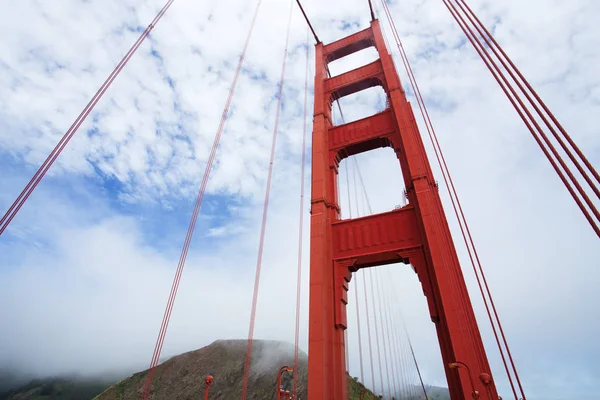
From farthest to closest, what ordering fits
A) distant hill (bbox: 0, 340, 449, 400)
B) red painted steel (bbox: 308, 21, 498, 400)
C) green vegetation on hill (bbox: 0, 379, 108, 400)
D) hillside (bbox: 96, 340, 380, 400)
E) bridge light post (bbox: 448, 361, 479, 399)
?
green vegetation on hill (bbox: 0, 379, 108, 400) < hillside (bbox: 96, 340, 380, 400) < distant hill (bbox: 0, 340, 449, 400) < red painted steel (bbox: 308, 21, 498, 400) < bridge light post (bbox: 448, 361, 479, 399)

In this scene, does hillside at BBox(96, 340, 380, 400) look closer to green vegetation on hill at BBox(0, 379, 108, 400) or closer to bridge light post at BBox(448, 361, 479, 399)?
bridge light post at BBox(448, 361, 479, 399)

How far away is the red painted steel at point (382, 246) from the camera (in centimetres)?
674

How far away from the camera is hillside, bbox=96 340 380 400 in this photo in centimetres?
4703

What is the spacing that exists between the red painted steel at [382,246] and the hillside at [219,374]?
3908 centimetres

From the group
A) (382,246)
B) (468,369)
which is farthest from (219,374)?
(468,369)

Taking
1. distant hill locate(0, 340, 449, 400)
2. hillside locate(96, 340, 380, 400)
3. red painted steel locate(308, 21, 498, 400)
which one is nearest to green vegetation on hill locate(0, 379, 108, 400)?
distant hill locate(0, 340, 449, 400)

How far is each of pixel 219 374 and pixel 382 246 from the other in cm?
5520

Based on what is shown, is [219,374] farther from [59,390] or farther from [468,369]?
[59,390]

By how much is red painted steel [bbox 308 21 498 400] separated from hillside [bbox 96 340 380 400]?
3908 centimetres

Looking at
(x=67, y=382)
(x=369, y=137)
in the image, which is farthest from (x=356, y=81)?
(x=67, y=382)

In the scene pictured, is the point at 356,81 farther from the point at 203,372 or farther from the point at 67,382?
the point at 67,382

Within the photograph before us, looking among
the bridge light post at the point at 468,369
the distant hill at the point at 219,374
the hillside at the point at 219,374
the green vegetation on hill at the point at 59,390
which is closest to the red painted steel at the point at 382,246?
the bridge light post at the point at 468,369

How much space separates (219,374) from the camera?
2058 inches

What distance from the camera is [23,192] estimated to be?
4602mm
